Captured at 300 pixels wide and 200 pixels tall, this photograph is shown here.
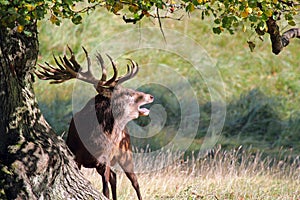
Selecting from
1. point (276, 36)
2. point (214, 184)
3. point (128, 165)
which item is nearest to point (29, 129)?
point (128, 165)

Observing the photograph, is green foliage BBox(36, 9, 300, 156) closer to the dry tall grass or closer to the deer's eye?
the dry tall grass

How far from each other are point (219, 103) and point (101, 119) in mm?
9138

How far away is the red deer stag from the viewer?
23.6ft

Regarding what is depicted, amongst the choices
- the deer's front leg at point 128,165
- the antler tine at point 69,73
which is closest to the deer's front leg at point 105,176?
the deer's front leg at point 128,165

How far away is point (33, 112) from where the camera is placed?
5.92 metres

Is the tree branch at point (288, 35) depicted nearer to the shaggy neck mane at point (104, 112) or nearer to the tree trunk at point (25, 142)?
the shaggy neck mane at point (104, 112)

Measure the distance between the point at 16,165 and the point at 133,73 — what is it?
2.37 meters

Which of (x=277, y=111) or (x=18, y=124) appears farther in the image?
(x=277, y=111)

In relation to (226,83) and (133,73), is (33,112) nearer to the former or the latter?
(133,73)

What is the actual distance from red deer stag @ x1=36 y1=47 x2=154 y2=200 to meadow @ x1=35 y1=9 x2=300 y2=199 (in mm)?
1264

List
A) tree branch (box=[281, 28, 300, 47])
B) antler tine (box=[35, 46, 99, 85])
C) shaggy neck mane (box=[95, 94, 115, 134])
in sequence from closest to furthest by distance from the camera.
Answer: antler tine (box=[35, 46, 99, 85])
tree branch (box=[281, 28, 300, 47])
shaggy neck mane (box=[95, 94, 115, 134])

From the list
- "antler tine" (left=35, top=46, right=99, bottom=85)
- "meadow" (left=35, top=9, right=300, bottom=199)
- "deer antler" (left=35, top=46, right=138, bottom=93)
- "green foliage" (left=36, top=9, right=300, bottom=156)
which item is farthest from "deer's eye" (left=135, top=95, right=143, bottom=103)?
"green foliage" (left=36, top=9, right=300, bottom=156)

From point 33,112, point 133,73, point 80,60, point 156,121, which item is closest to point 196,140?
point 156,121

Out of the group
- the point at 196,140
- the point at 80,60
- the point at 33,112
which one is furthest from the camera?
the point at 80,60
